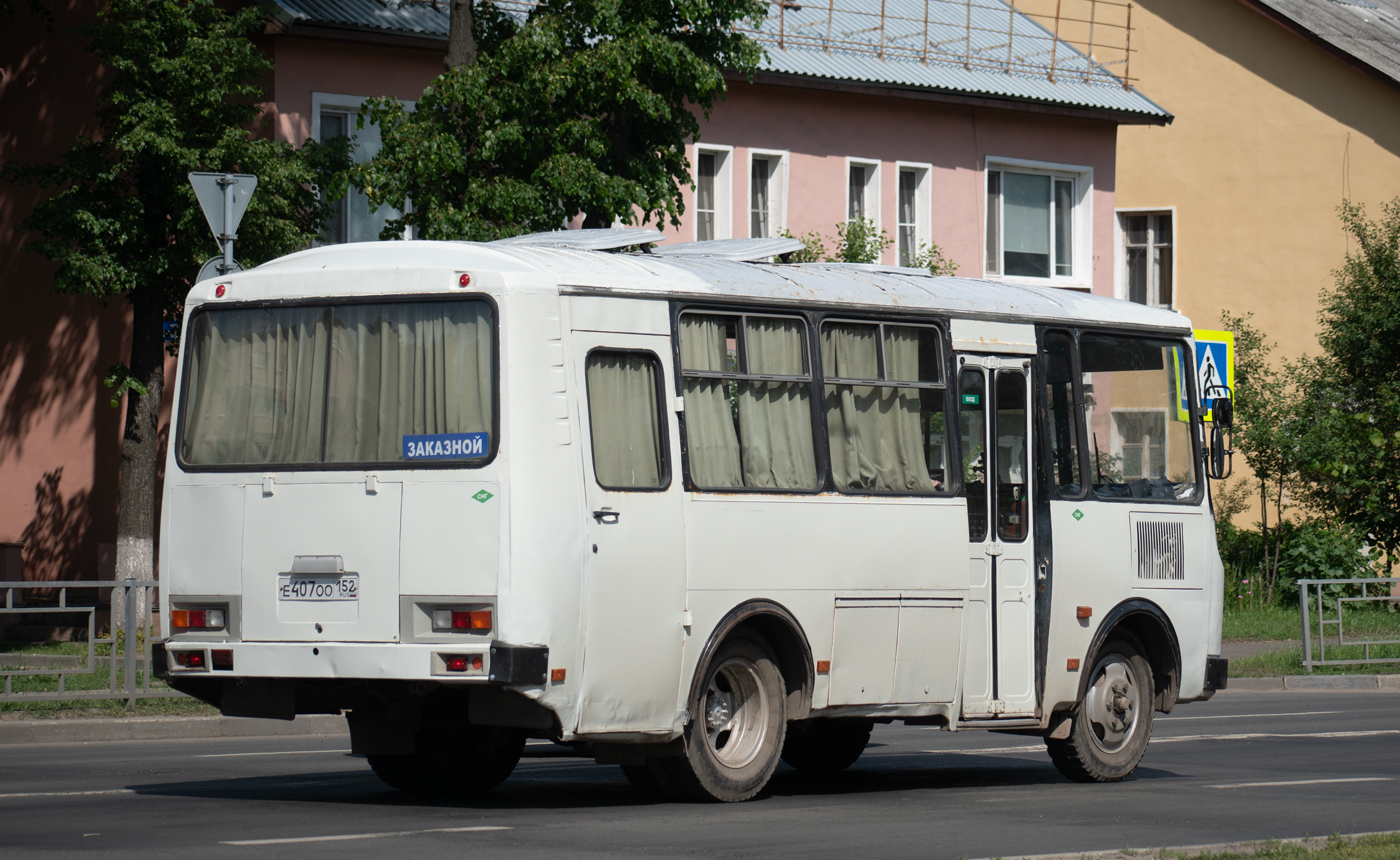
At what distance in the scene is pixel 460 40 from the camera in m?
22.8

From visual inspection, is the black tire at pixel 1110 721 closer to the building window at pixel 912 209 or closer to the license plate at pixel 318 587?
the license plate at pixel 318 587

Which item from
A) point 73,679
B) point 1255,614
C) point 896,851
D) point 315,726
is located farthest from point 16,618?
point 1255,614

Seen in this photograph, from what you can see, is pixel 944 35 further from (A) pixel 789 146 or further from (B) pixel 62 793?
(B) pixel 62 793

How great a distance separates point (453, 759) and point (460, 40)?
12389mm

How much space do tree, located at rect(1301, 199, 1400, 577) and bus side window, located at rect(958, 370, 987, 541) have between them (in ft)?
61.2

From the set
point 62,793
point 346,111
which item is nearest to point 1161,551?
point 62,793

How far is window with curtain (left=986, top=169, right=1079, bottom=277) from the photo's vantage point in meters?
34.7

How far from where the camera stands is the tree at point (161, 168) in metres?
23.2

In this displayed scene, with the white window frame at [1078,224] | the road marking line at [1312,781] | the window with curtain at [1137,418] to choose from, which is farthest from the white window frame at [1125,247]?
the road marking line at [1312,781]

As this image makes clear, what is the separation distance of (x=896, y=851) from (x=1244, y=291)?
32318 mm

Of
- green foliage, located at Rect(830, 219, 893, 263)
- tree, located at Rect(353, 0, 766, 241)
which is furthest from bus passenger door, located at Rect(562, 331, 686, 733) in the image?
green foliage, located at Rect(830, 219, 893, 263)

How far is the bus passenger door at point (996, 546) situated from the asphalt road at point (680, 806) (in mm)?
647

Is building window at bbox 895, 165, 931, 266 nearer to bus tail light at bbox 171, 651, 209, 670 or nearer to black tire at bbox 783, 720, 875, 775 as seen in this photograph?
black tire at bbox 783, 720, 875, 775

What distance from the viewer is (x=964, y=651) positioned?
1262 cm
